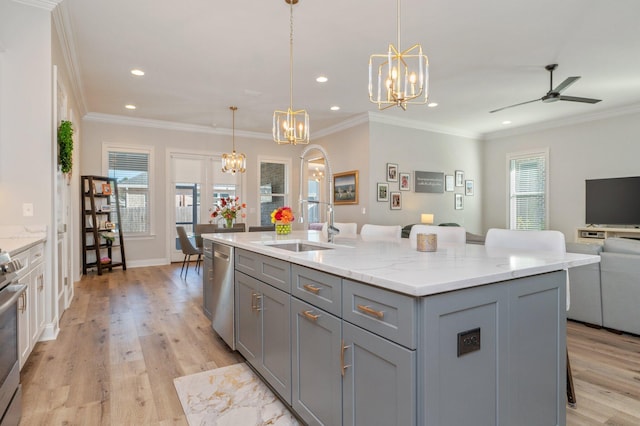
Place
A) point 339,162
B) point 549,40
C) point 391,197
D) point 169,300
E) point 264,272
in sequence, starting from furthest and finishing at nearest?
1. point 339,162
2. point 391,197
3. point 169,300
4. point 549,40
5. point 264,272

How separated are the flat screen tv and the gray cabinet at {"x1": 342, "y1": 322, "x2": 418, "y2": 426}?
261 inches

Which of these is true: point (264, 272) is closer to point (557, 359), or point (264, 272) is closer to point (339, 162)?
point (557, 359)

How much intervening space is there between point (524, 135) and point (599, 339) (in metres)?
5.44

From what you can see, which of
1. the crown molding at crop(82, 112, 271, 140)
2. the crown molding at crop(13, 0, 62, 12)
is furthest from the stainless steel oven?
the crown molding at crop(82, 112, 271, 140)

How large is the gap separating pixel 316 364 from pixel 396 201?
5386 millimetres

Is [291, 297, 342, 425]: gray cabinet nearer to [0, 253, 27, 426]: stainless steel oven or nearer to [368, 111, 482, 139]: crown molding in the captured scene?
[0, 253, 27, 426]: stainless steel oven

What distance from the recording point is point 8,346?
1.69 metres

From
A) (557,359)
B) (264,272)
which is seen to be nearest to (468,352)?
(557,359)

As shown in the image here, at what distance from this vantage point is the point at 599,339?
2.98 m

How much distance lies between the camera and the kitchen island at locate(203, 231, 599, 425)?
3.75 feet

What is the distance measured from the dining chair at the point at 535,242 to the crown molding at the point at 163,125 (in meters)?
6.28

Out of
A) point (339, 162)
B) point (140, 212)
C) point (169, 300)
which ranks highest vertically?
point (339, 162)

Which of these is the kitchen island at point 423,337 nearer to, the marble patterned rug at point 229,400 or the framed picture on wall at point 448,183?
the marble patterned rug at point 229,400

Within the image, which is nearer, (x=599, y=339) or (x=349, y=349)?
(x=349, y=349)
